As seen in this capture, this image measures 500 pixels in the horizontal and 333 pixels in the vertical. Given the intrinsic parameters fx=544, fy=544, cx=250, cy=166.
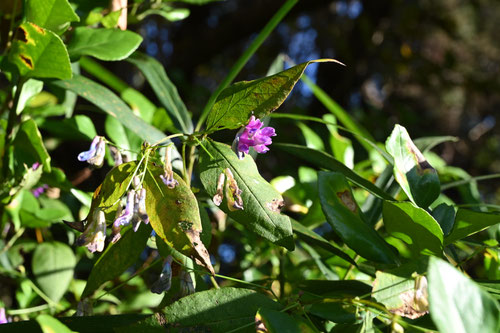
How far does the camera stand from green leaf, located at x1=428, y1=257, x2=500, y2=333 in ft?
0.87

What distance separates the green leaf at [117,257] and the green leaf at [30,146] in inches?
5.8

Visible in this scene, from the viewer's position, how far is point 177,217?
14.9 inches

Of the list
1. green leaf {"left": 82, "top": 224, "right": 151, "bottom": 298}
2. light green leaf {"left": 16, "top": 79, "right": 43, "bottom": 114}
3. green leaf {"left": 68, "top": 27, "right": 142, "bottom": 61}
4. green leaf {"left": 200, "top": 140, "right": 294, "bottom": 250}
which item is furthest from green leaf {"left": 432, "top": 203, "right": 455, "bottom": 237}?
light green leaf {"left": 16, "top": 79, "right": 43, "bottom": 114}

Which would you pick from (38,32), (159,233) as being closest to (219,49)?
(38,32)

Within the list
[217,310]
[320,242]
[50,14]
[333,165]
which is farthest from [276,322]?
[50,14]

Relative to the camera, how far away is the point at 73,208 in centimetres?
79

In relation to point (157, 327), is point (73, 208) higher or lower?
lower

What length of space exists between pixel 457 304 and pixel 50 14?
17.1 inches

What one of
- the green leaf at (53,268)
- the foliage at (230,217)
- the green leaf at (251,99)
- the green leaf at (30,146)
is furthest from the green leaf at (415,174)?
the green leaf at (53,268)

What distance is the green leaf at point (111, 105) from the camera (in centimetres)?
56

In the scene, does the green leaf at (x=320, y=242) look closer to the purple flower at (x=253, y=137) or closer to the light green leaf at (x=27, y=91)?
the purple flower at (x=253, y=137)

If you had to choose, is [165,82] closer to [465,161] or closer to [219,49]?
[219,49]

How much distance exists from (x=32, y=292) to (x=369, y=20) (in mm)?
2337

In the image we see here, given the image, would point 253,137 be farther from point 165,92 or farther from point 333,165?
point 165,92
